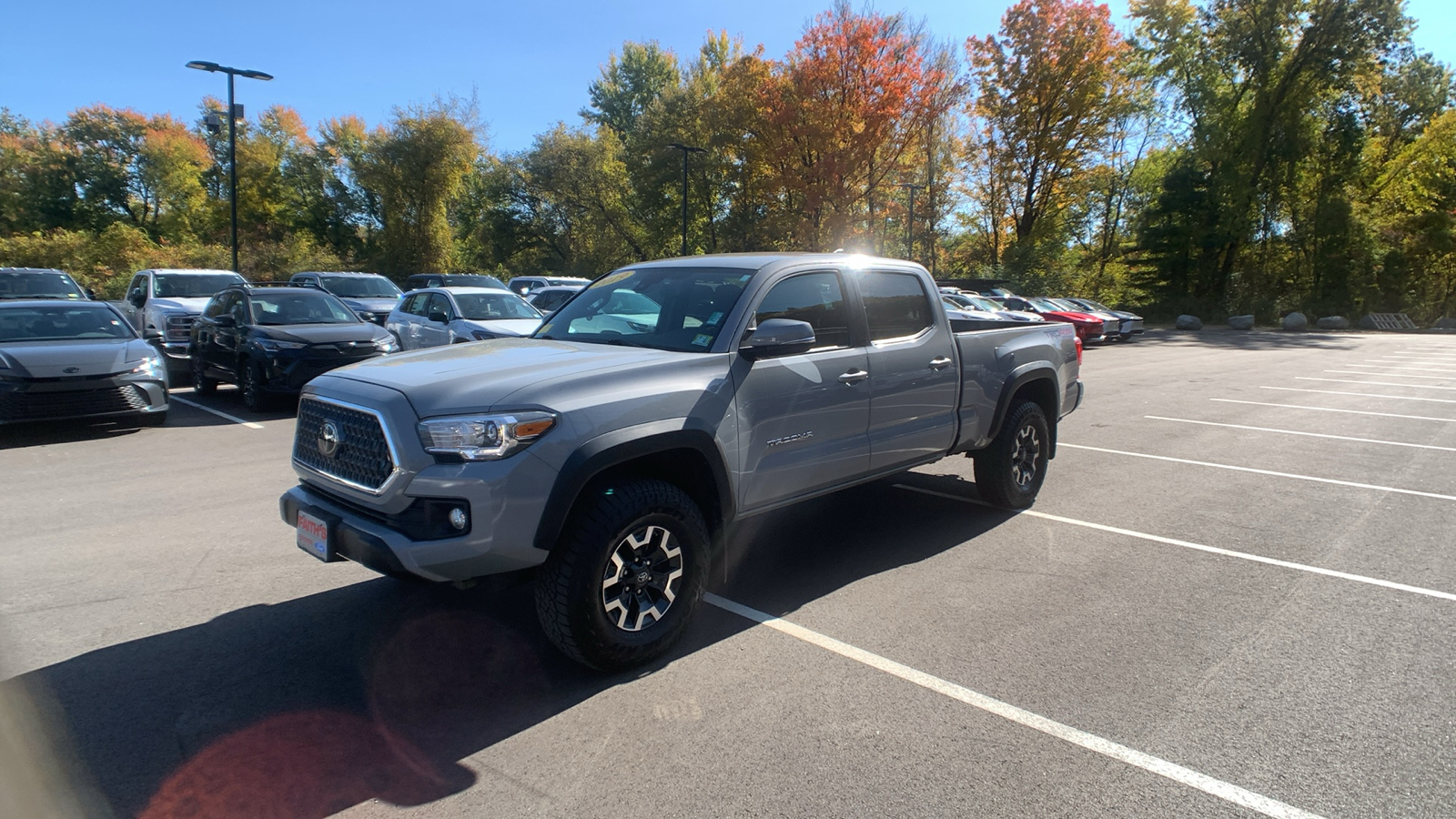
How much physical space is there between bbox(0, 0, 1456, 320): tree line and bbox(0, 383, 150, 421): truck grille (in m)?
26.1

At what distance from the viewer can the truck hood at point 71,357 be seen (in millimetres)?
8617

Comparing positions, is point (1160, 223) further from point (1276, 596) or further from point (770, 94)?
point (1276, 596)

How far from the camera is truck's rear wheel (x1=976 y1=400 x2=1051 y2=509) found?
6035 mm

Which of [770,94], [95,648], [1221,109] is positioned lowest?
[95,648]

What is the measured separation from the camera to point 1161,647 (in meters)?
3.93

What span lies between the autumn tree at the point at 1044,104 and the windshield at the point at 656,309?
3634 cm

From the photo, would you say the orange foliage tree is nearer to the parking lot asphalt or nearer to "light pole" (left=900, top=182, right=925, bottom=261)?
"light pole" (left=900, top=182, right=925, bottom=261)

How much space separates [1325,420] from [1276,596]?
26.9 feet

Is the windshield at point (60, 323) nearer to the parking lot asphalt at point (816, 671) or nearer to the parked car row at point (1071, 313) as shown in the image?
the parking lot asphalt at point (816, 671)

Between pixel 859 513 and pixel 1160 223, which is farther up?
pixel 1160 223

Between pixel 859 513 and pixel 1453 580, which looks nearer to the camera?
pixel 1453 580

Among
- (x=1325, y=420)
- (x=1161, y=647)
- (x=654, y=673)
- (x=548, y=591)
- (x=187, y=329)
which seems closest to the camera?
(x=548, y=591)

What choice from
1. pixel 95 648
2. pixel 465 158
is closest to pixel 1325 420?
pixel 95 648

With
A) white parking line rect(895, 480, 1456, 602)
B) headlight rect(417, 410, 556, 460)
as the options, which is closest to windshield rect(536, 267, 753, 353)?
headlight rect(417, 410, 556, 460)
